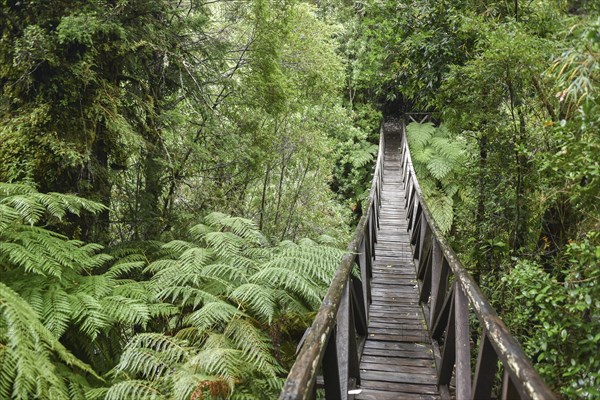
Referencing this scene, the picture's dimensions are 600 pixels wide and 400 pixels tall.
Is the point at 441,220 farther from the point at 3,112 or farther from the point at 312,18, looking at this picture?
the point at 3,112

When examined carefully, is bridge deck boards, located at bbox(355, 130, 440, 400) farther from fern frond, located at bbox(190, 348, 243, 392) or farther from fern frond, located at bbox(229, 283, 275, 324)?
fern frond, located at bbox(190, 348, 243, 392)

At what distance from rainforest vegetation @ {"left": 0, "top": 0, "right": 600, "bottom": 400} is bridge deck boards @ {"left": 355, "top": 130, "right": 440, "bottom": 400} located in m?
0.78

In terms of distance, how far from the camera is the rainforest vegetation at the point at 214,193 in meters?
2.53

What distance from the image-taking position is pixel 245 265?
3.74 m

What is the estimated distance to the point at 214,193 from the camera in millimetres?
7035

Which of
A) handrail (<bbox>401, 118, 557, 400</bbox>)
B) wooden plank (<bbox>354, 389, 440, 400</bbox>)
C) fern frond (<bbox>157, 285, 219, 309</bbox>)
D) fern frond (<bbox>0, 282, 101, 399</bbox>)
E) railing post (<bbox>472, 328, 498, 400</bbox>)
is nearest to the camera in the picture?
handrail (<bbox>401, 118, 557, 400</bbox>)

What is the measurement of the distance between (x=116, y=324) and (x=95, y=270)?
3.63ft

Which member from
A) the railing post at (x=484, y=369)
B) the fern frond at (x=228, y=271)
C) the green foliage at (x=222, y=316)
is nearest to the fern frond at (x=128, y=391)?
the green foliage at (x=222, y=316)

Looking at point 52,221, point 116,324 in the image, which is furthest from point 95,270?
point 116,324

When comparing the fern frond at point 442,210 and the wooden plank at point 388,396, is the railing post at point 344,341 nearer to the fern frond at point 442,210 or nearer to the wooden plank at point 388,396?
the wooden plank at point 388,396

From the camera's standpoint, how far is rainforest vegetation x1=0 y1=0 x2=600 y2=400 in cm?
253

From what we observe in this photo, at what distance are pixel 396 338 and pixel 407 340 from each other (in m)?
0.11

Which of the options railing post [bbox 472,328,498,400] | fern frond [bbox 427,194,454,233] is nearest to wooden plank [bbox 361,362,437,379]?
railing post [bbox 472,328,498,400]

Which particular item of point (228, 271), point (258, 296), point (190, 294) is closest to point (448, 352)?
point (258, 296)
